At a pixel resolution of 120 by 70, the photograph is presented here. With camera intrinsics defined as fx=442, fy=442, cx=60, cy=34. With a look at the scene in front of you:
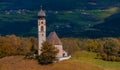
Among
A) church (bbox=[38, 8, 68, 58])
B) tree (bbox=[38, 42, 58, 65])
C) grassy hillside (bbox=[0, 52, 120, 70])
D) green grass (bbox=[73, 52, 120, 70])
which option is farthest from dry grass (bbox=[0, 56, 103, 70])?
church (bbox=[38, 8, 68, 58])

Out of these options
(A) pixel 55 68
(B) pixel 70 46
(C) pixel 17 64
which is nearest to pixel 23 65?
(C) pixel 17 64

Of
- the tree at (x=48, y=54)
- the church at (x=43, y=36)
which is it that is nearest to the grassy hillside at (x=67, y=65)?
the tree at (x=48, y=54)

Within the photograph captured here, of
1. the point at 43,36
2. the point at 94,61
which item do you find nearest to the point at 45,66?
the point at 43,36

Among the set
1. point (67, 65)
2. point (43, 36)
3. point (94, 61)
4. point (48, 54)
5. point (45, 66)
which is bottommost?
point (45, 66)

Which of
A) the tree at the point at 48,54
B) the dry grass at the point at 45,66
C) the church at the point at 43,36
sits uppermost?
the church at the point at 43,36

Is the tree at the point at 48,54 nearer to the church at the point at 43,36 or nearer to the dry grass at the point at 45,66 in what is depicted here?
the dry grass at the point at 45,66

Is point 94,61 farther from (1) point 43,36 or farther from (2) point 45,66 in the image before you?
(1) point 43,36

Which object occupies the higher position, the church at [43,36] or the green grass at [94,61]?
the church at [43,36]

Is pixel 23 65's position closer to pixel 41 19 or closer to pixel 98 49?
pixel 41 19

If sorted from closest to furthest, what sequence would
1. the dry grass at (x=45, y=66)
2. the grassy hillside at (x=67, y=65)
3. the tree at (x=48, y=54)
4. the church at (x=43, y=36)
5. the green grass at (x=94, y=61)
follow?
the dry grass at (x=45, y=66)
the grassy hillside at (x=67, y=65)
the green grass at (x=94, y=61)
the tree at (x=48, y=54)
the church at (x=43, y=36)
